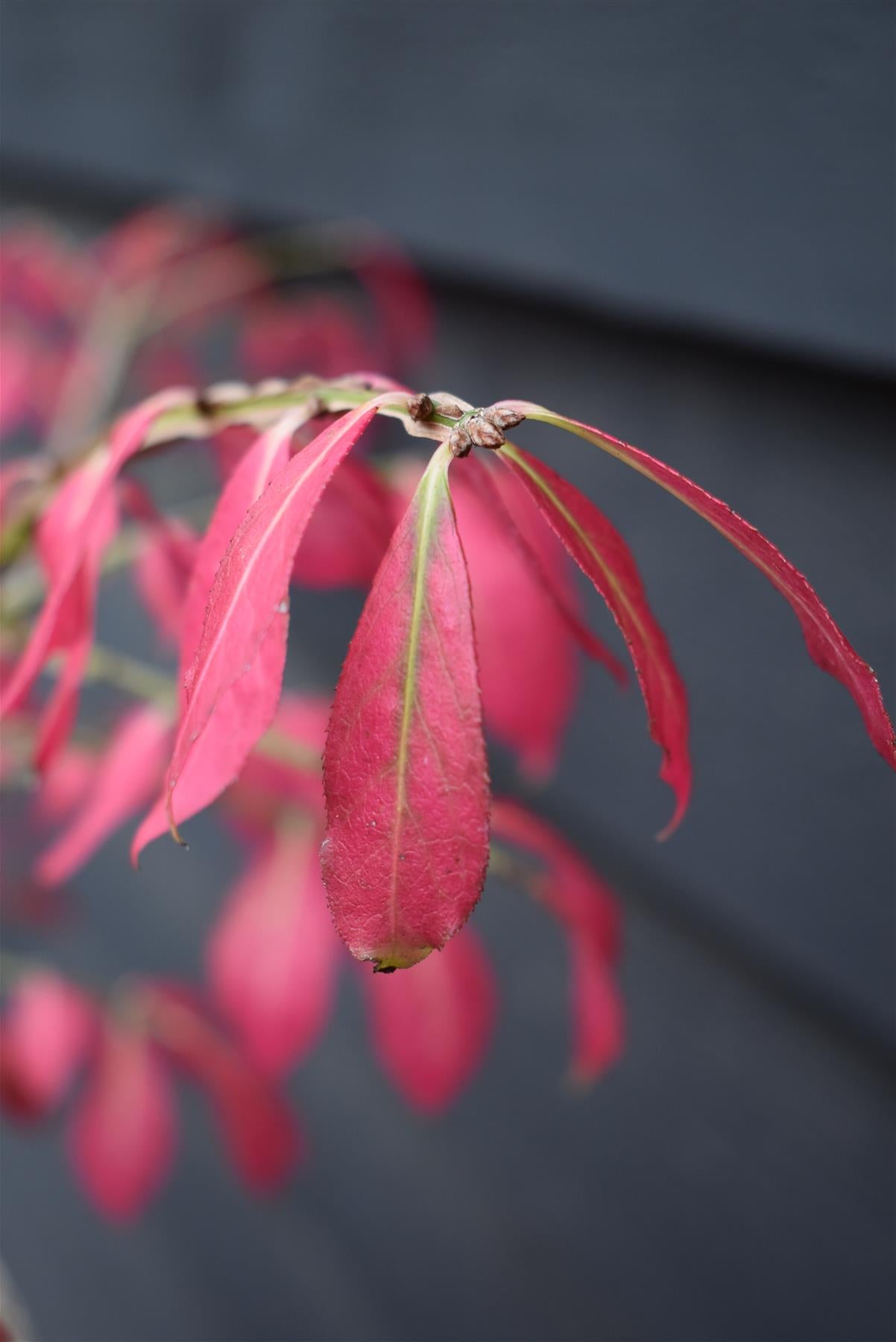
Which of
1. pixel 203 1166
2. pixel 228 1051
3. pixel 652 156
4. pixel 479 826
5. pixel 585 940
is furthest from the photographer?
pixel 203 1166

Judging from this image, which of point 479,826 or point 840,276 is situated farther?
point 840,276

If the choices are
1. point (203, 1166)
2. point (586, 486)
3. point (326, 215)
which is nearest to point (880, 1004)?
point (586, 486)

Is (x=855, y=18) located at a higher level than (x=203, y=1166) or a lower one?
higher

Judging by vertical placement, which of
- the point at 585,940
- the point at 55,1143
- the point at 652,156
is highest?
the point at 652,156

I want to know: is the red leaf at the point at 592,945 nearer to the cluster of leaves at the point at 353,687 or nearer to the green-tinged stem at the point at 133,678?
the cluster of leaves at the point at 353,687

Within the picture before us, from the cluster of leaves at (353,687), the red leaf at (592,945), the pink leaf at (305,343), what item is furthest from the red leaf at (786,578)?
the pink leaf at (305,343)

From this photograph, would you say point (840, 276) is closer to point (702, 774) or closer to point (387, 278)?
point (702, 774)

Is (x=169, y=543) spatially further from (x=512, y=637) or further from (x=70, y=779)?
(x=70, y=779)
